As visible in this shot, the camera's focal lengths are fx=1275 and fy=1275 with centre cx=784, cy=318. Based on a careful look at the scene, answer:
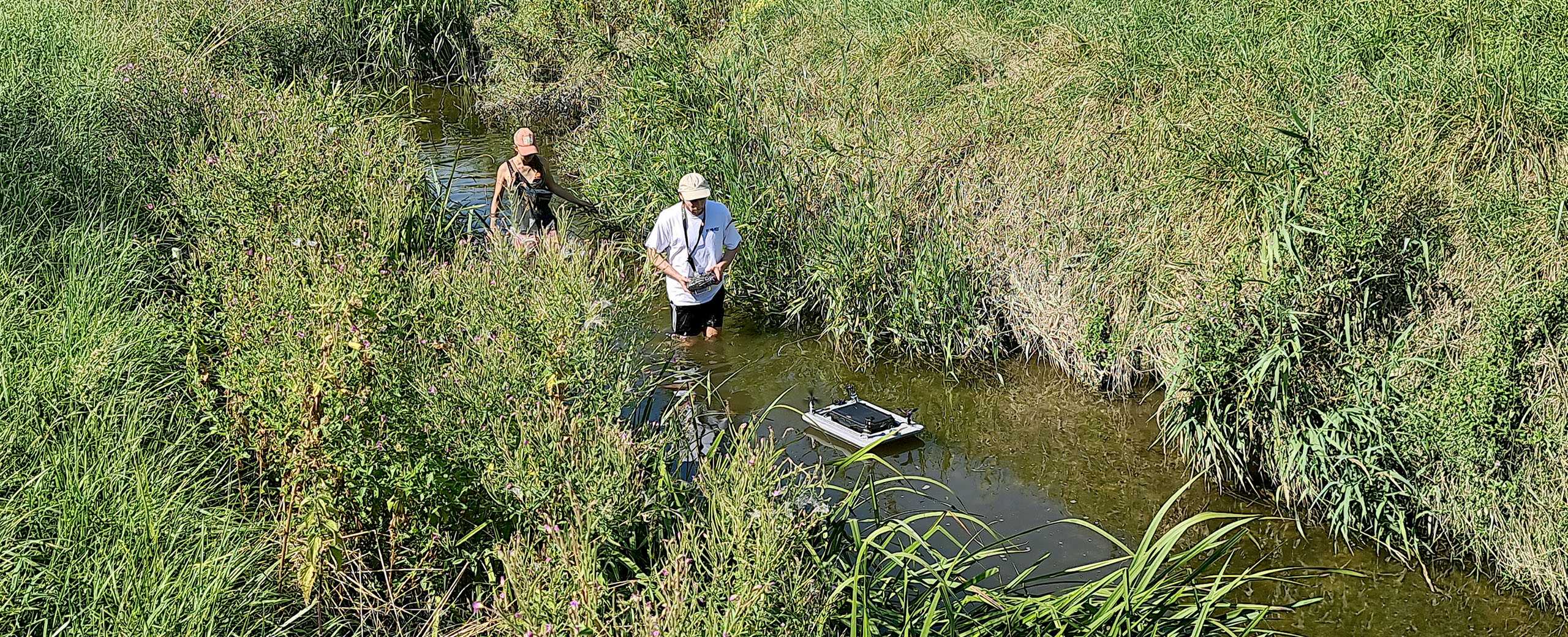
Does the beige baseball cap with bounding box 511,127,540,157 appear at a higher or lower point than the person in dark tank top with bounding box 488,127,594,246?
higher

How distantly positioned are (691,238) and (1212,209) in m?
3.06

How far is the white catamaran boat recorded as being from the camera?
7.00m

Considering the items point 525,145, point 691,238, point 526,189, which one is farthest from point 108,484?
point 525,145

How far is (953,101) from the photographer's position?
9.40 meters

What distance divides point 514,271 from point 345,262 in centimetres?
72

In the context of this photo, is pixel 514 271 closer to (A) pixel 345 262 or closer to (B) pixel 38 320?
(A) pixel 345 262

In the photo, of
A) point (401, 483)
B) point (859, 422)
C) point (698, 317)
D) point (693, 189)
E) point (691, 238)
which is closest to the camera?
point (401, 483)

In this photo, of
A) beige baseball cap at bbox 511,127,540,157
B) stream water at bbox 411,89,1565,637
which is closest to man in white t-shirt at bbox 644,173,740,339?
stream water at bbox 411,89,1565,637

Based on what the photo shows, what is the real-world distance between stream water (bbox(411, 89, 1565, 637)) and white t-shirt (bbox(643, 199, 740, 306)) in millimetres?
709

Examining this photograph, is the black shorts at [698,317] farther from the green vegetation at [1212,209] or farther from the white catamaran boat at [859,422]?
the white catamaran boat at [859,422]

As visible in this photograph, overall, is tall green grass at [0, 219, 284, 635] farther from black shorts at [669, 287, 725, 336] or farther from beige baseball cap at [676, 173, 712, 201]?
black shorts at [669, 287, 725, 336]

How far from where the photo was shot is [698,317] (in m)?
8.31

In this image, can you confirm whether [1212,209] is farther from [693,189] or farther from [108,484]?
[108,484]

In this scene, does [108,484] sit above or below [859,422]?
above
